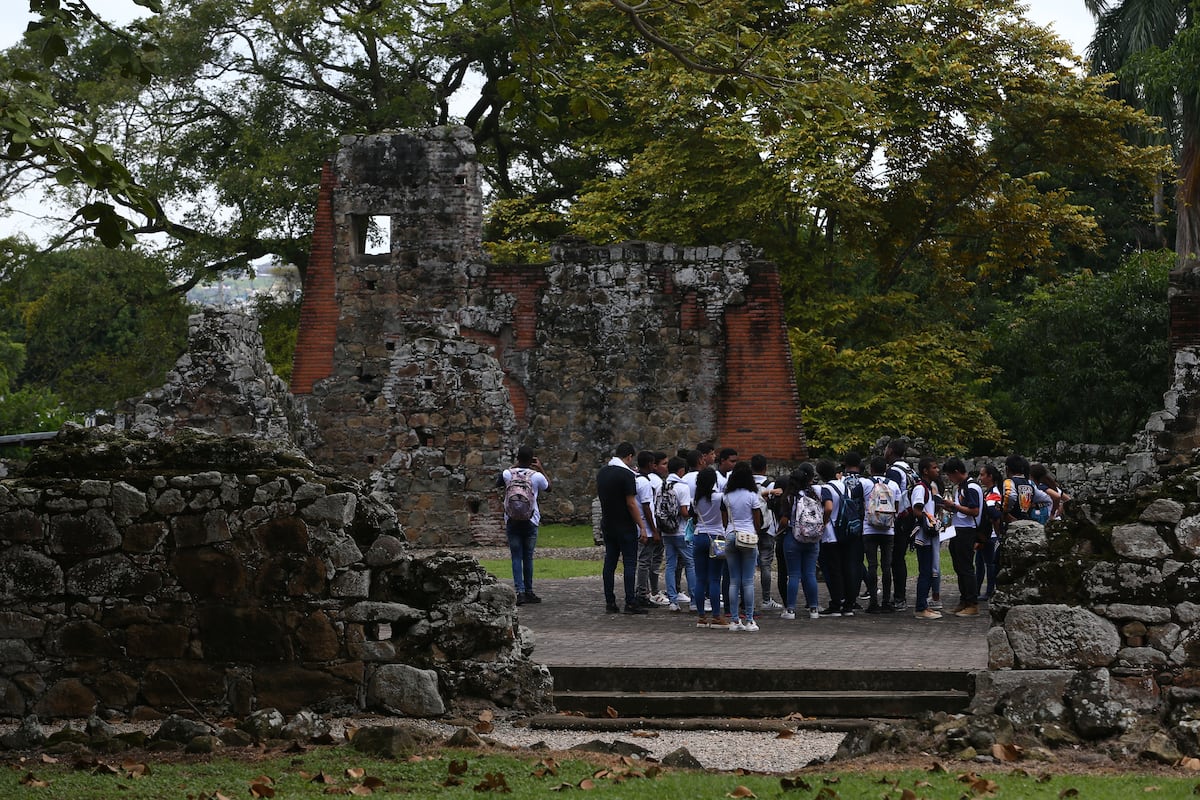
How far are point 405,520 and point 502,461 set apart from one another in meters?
1.54

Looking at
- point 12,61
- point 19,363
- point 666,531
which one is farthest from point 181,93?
point 666,531

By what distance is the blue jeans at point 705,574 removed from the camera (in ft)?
46.4

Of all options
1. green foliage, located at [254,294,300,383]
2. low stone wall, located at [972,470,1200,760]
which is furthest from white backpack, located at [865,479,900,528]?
green foliage, located at [254,294,300,383]

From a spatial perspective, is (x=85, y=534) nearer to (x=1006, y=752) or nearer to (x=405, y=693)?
(x=405, y=693)

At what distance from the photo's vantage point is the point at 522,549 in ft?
51.6

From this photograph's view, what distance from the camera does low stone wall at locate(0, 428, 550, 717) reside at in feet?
32.6

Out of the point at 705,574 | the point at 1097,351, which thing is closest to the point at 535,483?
the point at 705,574

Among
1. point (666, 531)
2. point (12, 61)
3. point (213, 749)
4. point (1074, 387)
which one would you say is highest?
point (12, 61)

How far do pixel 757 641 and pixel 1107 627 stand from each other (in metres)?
4.14

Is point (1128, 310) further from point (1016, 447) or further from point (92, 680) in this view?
point (92, 680)

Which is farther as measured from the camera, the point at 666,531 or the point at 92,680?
the point at 666,531

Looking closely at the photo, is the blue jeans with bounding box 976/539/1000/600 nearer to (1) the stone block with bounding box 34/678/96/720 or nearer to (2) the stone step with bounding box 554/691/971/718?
(2) the stone step with bounding box 554/691/971/718

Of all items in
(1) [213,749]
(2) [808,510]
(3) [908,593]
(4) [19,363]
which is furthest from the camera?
(4) [19,363]

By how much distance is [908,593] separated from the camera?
17.3 meters
